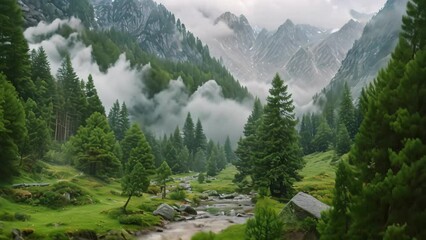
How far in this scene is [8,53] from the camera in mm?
63938

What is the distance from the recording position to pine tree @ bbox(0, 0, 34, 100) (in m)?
63.2

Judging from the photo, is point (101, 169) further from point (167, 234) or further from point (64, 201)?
point (167, 234)

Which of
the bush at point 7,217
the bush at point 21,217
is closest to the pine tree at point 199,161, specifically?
the bush at point 21,217

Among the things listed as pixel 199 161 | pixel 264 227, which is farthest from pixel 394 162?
pixel 199 161

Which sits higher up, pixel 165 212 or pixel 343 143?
pixel 343 143

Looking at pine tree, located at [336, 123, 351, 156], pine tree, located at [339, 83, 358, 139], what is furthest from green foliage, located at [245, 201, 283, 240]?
pine tree, located at [339, 83, 358, 139]

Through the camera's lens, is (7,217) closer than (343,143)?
Yes

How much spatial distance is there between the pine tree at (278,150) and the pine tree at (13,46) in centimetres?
3945

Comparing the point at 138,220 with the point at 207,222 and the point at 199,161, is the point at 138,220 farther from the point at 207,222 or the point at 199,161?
the point at 199,161

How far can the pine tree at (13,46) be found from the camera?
63188 mm

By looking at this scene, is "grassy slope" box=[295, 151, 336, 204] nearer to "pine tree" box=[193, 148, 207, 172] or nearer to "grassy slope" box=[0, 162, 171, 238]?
"grassy slope" box=[0, 162, 171, 238]

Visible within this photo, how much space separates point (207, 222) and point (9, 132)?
2552 cm

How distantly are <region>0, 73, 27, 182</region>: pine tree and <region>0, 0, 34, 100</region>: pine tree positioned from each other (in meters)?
14.5

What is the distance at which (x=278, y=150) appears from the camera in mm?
57500
